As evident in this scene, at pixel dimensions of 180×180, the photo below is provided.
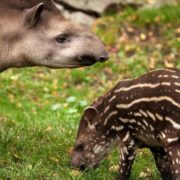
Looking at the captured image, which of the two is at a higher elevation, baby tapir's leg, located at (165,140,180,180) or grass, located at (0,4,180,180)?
baby tapir's leg, located at (165,140,180,180)

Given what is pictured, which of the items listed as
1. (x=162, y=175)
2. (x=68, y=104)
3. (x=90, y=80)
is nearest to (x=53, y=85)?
(x=90, y=80)

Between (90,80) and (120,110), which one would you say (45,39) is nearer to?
(120,110)

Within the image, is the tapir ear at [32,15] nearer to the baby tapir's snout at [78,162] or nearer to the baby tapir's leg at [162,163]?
the baby tapir's snout at [78,162]

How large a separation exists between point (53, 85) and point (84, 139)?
17.1ft

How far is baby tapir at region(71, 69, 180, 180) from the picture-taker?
549 centimetres

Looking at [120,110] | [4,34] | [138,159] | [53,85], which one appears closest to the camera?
[120,110]

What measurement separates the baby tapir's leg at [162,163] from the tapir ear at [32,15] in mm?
1548

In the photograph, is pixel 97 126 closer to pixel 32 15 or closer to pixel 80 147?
pixel 80 147

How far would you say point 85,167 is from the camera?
6.44 meters

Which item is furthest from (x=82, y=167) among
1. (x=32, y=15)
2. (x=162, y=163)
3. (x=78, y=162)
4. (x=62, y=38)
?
(x=32, y=15)

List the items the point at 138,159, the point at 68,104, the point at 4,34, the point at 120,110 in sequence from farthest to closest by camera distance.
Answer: the point at 68,104
the point at 138,159
the point at 4,34
the point at 120,110

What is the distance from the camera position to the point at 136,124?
577 cm

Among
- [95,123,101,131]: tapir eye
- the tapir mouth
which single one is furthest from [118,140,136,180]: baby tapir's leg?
the tapir mouth

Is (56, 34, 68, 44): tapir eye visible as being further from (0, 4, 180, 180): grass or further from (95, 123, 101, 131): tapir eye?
(0, 4, 180, 180): grass
